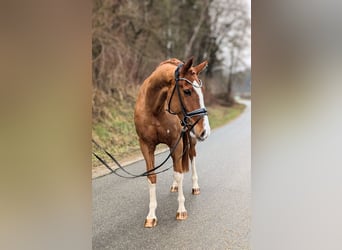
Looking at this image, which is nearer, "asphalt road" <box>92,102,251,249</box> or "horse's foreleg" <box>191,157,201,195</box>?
"asphalt road" <box>92,102,251,249</box>

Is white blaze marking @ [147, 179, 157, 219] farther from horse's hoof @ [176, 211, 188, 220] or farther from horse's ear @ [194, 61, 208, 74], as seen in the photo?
horse's ear @ [194, 61, 208, 74]

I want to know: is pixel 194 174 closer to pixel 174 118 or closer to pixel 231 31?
pixel 174 118

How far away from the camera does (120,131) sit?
6.09 feet

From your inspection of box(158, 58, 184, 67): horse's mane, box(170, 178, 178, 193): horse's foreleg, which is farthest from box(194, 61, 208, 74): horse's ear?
box(170, 178, 178, 193): horse's foreleg

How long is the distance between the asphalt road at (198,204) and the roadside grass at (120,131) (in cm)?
6

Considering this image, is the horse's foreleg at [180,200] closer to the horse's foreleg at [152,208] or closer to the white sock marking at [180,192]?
the white sock marking at [180,192]

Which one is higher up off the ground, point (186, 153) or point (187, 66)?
point (187, 66)

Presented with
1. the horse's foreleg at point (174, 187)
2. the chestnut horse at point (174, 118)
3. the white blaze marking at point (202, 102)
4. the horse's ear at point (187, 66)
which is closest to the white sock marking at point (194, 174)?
the chestnut horse at point (174, 118)

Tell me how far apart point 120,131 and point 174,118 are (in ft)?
1.10

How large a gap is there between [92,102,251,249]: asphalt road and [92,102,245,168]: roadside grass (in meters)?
0.06

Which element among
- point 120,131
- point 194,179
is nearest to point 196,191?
point 194,179

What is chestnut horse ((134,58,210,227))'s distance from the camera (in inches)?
68.7

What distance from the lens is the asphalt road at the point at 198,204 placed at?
5.65 ft
